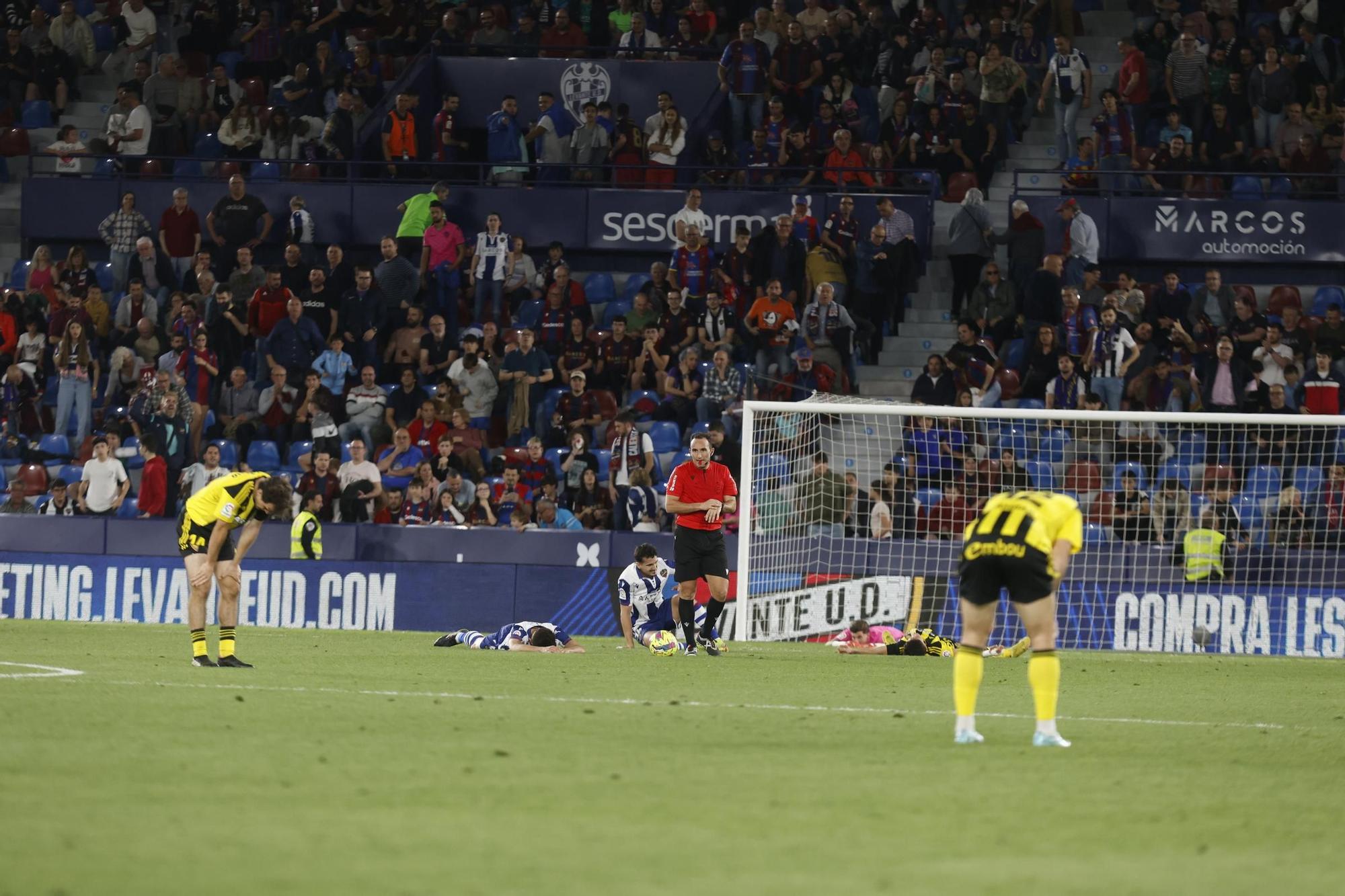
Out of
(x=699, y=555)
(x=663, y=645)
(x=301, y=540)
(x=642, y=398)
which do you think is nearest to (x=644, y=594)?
(x=663, y=645)

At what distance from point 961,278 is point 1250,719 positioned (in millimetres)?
15051

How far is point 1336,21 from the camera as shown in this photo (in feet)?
96.1

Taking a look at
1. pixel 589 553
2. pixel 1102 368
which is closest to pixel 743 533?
pixel 589 553

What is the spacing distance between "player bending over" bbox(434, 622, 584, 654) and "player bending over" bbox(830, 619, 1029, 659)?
9.47 ft

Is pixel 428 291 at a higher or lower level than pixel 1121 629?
higher

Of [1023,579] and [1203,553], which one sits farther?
[1203,553]

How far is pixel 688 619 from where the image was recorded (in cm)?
Result: 1856

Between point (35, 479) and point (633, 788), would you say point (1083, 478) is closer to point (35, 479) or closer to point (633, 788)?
point (35, 479)

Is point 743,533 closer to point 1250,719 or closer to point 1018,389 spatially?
point 1018,389

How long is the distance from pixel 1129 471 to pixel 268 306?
12295 millimetres

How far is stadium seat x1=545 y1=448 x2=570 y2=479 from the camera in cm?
2491

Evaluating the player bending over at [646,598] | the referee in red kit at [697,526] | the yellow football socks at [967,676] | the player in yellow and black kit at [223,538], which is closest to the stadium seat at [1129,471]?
the player bending over at [646,598]

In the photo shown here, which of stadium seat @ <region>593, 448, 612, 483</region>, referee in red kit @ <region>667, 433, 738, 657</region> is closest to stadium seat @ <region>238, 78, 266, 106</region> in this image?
stadium seat @ <region>593, 448, 612, 483</region>

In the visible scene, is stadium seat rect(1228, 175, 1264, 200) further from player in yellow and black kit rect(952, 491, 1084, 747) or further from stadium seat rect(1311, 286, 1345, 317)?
player in yellow and black kit rect(952, 491, 1084, 747)
